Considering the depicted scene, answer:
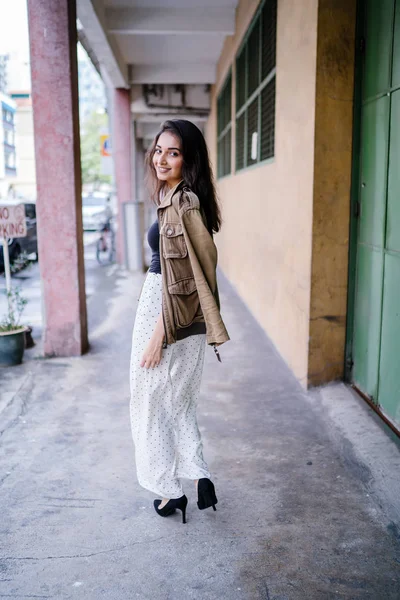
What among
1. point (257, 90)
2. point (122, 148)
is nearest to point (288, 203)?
point (257, 90)

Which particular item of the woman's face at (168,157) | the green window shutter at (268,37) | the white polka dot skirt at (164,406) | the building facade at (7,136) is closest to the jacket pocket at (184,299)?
the white polka dot skirt at (164,406)

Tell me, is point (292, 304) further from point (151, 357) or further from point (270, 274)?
point (151, 357)

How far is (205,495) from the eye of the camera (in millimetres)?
2922

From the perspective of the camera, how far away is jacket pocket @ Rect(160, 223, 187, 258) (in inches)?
104

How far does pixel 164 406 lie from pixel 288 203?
283cm

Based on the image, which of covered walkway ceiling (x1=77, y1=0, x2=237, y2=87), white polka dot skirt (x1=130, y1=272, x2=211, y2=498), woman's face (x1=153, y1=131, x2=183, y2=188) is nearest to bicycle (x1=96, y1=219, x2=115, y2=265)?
covered walkway ceiling (x1=77, y1=0, x2=237, y2=87)

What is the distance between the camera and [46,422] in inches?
172

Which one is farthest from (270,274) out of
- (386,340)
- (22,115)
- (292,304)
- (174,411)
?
(22,115)

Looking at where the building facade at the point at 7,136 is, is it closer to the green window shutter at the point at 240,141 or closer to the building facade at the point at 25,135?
the building facade at the point at 25,135

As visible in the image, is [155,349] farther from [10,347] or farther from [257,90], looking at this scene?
[257,90]

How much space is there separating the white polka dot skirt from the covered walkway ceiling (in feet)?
18.9

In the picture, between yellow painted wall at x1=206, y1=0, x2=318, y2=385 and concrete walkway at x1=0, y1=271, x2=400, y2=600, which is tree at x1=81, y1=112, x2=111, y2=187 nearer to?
yellow painted wall at x1=206, y1=0, x2=318, y2=385

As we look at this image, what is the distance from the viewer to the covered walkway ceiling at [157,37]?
28.3 ft

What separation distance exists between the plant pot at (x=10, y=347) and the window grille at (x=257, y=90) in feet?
10.4
